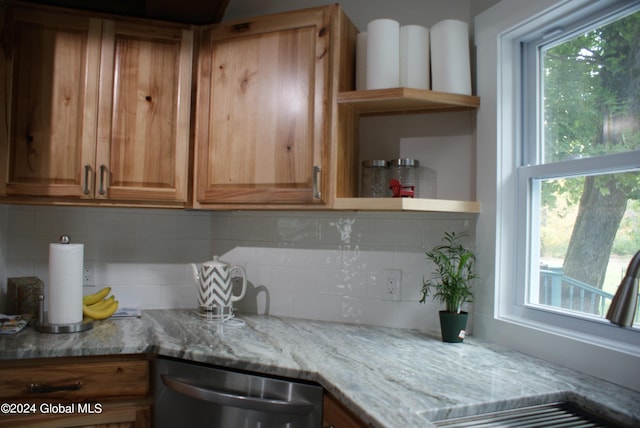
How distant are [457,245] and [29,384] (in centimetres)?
157

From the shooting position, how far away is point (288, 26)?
1.86 metres

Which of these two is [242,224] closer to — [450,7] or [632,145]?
[450,7]

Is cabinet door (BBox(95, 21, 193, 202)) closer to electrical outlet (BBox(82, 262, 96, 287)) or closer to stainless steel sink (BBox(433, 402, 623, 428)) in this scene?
electrical outlet (BBox(82, 262, 96, 287))

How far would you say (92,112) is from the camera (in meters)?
1.93

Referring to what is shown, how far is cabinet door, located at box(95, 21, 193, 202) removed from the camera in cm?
194

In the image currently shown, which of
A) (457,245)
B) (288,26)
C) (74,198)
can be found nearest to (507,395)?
(457,245)

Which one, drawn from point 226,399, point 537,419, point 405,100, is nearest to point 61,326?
point 226,399

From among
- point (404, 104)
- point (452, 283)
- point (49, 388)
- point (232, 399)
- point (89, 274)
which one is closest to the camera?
point (232, 399)

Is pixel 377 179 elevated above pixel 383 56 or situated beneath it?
situated beneath

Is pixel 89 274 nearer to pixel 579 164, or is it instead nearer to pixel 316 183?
pixel 316 183

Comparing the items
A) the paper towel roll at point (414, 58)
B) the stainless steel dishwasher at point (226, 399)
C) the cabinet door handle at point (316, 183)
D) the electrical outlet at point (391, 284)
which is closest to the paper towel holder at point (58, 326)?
the stainless steel dishwasher at point (226, 399)

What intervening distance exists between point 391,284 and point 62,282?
4.13ft

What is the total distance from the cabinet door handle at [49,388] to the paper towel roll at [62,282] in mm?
268

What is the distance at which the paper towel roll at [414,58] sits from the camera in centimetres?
182
